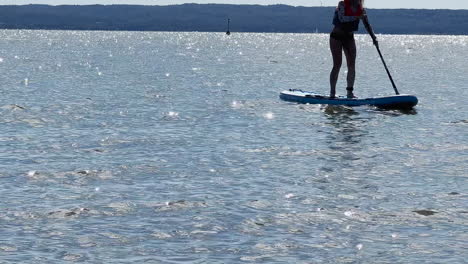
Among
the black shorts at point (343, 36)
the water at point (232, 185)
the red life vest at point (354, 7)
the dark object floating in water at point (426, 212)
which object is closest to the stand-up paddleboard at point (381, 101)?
the water at point (232, 185)

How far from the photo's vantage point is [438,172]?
16000 millimetres

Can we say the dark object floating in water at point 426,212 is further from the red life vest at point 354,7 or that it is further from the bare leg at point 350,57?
the bare leg at point 350,57

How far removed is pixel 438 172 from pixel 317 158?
2.19 meters

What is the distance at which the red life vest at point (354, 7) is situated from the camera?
26.8 meters

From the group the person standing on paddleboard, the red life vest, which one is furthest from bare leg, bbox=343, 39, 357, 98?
the red life vest

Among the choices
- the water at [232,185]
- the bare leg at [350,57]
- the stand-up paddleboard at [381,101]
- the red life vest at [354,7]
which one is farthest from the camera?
the bare leg at [350,57]

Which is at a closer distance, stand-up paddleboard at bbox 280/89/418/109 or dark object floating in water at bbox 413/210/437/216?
dark object floating in water at bbox 413/210/437/216

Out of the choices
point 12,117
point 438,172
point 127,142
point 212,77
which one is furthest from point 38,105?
point 212,77

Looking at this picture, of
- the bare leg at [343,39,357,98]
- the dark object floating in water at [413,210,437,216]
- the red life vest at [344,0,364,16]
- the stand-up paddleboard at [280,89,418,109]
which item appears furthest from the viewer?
the bare leg at [343,39,357,98]

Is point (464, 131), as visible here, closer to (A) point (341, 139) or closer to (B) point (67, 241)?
(A) point (341, 139)

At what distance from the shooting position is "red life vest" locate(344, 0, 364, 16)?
26.8m

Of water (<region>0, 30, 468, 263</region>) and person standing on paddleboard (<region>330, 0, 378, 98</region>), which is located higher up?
person standing on paddleboard (<region>330, 0, 378, 98</region>)

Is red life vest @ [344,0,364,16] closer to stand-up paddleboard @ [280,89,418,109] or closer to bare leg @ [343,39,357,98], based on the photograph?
bare leg @ [343,39,357,98]

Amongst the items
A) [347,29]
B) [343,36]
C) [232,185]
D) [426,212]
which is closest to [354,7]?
[347,29]
